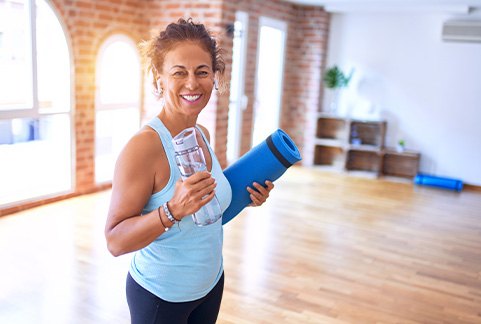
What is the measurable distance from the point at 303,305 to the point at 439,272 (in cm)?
127

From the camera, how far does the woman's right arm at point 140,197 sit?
44.1 inches

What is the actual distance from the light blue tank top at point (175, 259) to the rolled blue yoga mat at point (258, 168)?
28 cm

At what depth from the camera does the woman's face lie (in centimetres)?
124

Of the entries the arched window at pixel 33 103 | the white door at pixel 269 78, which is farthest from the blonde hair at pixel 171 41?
the white door at pixel 269 78

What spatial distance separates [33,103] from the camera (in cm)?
460

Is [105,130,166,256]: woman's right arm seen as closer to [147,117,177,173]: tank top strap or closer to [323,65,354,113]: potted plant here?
[147,117,177,173]: tank top strap

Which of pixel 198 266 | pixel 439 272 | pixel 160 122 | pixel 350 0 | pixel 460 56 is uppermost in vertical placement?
pixel 350 0

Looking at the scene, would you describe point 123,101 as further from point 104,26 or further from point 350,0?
point 350,0

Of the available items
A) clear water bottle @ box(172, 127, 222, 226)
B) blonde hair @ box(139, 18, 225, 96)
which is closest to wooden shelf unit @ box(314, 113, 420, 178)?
blonde hair @ box(139, 18, 225, 96)

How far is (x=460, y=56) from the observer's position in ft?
21.7

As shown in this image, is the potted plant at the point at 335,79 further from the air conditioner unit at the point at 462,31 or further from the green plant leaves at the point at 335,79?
the air conditioner unit at the point at 462,31

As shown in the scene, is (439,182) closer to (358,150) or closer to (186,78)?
(358,150)

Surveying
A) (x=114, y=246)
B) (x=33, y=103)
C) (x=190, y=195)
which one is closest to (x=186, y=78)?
(x=190, y=195)

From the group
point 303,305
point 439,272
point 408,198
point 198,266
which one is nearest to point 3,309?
point 303,305
